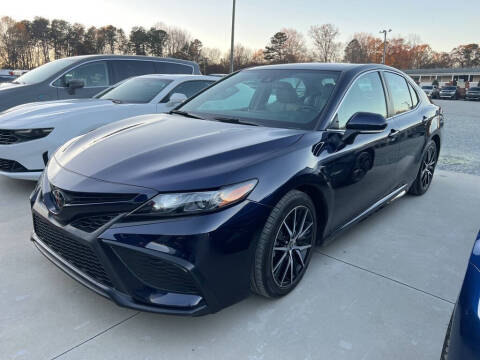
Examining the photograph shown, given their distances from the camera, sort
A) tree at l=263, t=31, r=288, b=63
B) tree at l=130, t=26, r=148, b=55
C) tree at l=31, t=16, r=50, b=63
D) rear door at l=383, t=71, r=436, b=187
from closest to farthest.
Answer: rear door at l=383, t=71, r=436, b=187
tree at l=31, t=16, r=50, b=63
tree at l=130, t=26, r=148, b=55
tree at l=263, t=31, r=288, b=63

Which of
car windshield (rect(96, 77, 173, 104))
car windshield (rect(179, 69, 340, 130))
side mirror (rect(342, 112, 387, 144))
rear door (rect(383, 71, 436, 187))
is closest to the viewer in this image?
side mirror (rect(342, 112, 387, 144))

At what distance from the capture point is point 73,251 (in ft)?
6.59

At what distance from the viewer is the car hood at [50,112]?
12.8 ft

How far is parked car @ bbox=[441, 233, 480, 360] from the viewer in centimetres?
118

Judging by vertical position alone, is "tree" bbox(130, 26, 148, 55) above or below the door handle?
above

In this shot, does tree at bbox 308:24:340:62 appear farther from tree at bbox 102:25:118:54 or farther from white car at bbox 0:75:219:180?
white car at bbox 0:75:219:180

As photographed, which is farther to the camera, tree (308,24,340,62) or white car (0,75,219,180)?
tree (308,24,340,62)

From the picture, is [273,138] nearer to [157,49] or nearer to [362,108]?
[362,108]

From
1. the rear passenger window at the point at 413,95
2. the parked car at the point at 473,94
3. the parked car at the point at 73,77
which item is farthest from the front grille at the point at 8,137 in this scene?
the parked car at the point at 473,94

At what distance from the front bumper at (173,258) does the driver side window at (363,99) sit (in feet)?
4.00

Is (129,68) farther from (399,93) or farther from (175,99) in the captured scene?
(399,93)

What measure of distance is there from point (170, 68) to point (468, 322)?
735cm

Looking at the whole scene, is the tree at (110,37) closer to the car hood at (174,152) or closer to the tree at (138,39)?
the tree at (138,39)

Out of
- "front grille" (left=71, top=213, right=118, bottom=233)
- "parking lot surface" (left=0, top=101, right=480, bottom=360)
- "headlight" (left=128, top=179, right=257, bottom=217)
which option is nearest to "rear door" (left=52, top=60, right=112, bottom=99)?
"parking lot surface" (left=0, top=101, right=480, bottom=360)
